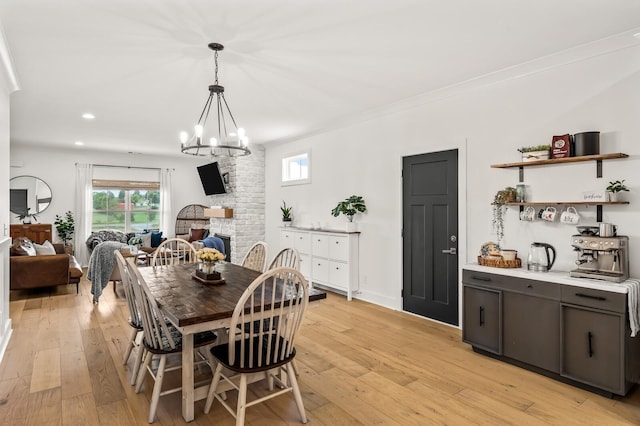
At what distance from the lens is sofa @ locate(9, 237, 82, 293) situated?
5.34 meters

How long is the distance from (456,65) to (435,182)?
52.0 inches

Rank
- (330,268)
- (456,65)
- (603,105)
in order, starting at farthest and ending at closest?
(330,268) → (456,65) → (603,105)

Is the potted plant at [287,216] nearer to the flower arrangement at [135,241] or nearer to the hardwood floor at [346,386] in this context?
the hardwood floor at [346,386]

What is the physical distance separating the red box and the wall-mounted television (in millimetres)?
6187

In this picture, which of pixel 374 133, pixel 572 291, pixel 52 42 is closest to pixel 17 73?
pixel 52 42

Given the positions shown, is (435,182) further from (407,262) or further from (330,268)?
(330,268)

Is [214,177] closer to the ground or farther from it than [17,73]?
closer to the ground

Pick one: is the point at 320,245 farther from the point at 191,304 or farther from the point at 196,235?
the point at 196,235

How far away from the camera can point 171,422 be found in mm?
2311

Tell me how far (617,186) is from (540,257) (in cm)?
78

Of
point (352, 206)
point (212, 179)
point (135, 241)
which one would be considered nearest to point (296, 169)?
point (352, 206)

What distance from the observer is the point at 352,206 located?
209 inches

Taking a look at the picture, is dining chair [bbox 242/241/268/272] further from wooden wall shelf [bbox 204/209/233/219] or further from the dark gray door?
wooden wall shelf [bbox 204/209/233/219]

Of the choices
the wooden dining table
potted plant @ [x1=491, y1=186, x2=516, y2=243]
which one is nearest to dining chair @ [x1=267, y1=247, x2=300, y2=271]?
the wooden dining table
